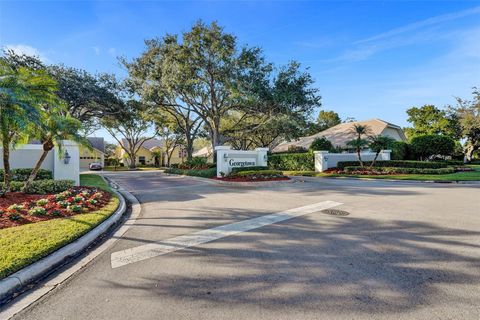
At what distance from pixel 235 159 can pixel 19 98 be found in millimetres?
13286

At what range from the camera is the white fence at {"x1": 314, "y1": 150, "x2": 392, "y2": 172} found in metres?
22.4

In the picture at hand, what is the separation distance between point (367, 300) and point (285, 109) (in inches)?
746

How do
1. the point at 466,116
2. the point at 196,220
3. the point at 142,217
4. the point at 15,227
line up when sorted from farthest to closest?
the point at 466,116 → the point at 142,217 → the point at 196,220 → the point at 15,227

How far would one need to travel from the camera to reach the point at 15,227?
495 centimetres

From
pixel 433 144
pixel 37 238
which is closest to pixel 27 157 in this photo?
pixel 37 238

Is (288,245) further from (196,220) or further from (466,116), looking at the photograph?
(466,116)

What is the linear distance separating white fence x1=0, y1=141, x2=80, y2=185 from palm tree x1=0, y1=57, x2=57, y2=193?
3399mm

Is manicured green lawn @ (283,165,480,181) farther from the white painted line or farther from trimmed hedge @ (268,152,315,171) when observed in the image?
the white painted line

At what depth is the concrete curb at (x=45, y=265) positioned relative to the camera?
297 cm

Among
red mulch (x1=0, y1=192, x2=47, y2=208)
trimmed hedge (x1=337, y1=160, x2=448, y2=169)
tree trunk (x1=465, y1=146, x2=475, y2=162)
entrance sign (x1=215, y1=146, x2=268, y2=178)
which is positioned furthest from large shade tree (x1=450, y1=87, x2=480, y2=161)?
red mulch (x1=0, y1=192, x2=47, y2=208)

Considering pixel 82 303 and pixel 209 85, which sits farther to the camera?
pixel 209 85

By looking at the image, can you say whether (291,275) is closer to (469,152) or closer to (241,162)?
(241,162)

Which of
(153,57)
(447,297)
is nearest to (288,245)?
(447,297)

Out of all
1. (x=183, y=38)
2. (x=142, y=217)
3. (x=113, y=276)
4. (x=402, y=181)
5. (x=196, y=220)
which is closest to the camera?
(x=113, y=276)
